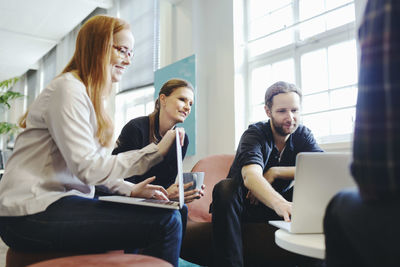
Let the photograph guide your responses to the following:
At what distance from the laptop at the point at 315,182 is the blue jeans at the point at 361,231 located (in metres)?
0.34

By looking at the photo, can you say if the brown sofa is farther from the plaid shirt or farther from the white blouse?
the plaid shirt

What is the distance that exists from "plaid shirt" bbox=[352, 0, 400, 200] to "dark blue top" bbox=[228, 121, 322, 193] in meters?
1.15

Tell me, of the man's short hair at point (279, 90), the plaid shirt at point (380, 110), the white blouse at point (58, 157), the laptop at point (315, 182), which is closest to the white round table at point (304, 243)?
the laptop at point (315, 182)

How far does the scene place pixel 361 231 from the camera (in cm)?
50

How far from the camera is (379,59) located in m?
0.49

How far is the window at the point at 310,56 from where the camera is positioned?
9.42ft

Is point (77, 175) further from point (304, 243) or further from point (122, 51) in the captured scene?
point (304, 243)

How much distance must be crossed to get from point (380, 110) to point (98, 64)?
3.05 ft

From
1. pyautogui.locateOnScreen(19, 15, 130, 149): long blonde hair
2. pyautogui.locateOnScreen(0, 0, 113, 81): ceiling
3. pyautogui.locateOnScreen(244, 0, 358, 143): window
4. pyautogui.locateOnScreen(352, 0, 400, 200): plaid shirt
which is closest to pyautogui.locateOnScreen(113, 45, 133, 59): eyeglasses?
pyautogui.locateOnScreen(19, 15, 130, 149): long blonde hair

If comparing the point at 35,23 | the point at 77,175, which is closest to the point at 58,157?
the point at 77,175

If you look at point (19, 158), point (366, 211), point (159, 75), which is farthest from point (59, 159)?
point (159, 75)

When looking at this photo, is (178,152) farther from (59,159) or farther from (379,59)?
(379,59)

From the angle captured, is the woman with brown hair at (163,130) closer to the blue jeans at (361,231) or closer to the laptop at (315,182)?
A: the laptop at (315,182)

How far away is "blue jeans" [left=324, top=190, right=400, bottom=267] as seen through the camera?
18.4 inches
